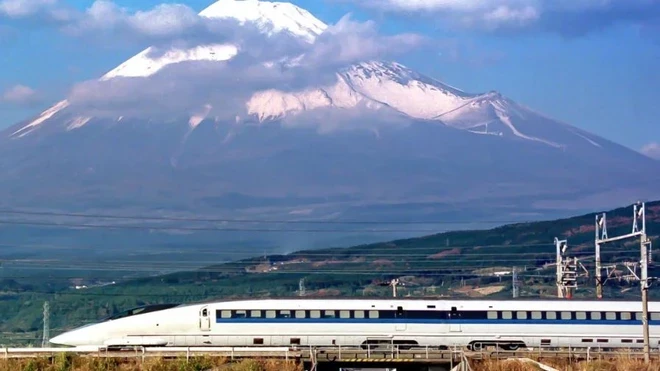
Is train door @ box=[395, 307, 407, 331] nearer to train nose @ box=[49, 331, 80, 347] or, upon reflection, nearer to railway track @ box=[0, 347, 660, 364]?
railway track @ box=[0, 347, 660, 364]

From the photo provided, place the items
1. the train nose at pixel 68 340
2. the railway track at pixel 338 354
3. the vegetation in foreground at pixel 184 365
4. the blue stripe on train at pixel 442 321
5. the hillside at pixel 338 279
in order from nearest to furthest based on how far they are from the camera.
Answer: the vegetation in foreground at pixel 184 365, the railway track at pixel 338 354, the train nose at pixel 68 340, the blue stripe on train at pixel 442 321, the hillside at pixel 338 279

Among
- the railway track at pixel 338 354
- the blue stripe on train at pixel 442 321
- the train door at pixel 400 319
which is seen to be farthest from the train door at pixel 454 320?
the railway track at pixel 338 354

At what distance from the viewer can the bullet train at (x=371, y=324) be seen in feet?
217

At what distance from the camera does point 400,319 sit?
66.7 meters

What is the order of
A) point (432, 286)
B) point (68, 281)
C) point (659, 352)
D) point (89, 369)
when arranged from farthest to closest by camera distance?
point (68, 281) → point (432, 286) → point (659, 352) → point (89, 369)

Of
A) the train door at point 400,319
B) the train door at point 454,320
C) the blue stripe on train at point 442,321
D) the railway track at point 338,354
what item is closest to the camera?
the railway track at point 338,354

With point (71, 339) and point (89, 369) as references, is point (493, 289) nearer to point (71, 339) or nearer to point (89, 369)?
point (71, 339)

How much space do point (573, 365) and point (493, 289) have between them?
78.4 meters

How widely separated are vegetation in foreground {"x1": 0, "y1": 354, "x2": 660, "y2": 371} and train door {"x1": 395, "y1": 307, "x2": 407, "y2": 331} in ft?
30.8

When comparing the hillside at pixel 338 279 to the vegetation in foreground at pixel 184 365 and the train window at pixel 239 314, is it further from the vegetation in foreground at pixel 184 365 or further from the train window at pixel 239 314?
the vegetation in foreground at pixel 184 365

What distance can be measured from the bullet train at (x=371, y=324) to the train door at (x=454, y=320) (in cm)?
5

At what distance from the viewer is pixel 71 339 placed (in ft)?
217

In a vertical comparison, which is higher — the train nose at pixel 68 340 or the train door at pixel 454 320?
the train door at pixel 454 320

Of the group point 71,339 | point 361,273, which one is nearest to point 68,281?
point 361,273
